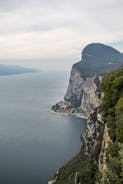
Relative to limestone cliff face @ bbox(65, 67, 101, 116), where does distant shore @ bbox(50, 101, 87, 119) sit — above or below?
below

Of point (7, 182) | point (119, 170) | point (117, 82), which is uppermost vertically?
point (117, 82)

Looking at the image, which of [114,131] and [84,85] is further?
[84,85]

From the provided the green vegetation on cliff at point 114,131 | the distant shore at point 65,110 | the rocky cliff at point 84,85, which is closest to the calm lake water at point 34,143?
the distant shore at point 65,110

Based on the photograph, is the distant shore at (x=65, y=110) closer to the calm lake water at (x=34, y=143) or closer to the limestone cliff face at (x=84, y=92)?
the limestone cliff face at (x=84, y=92)

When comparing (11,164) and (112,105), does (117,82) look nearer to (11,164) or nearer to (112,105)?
(112,105)

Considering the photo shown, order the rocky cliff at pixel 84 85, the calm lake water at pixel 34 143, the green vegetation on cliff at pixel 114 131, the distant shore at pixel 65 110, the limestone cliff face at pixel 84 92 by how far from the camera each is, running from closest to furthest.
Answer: the green vegetation on cliff at pixel 114 131
the calm lake water at pixel 34 143
the distant shore at pixel 65 110
the limestone cliff face at pixel 84 92
the rocky cliff at pixel 84 85

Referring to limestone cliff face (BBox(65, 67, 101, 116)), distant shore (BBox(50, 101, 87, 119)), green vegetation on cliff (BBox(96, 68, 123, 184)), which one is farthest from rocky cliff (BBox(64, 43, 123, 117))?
green vegetation on cliff (BBox(96, 68, 123, 184))

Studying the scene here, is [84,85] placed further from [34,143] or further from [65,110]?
[34,143]

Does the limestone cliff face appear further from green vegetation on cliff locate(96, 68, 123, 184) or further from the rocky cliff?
green vegetation on cliff locate(96, 68, 123, 184)

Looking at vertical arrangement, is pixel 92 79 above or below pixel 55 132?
Answer: above

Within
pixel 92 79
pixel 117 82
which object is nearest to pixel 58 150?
pixel 117 82

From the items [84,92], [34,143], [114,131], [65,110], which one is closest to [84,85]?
[84,92]
